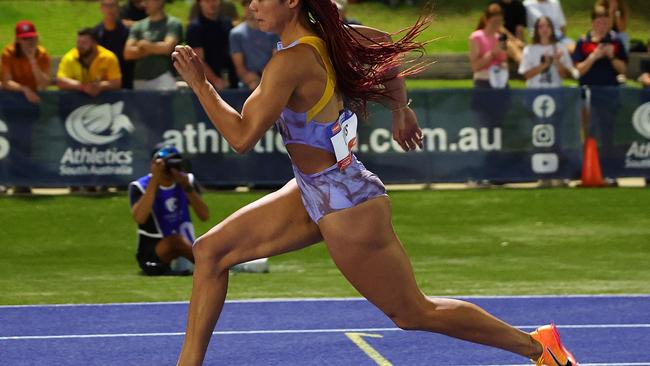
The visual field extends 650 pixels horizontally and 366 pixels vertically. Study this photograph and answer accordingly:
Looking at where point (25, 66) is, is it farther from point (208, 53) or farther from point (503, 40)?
point (503, 40)

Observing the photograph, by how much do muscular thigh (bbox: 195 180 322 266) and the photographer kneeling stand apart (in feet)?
18.0

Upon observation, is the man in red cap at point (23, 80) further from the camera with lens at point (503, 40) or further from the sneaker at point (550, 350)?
the sneaker at point (550, 350)

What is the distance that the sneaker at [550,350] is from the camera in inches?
302

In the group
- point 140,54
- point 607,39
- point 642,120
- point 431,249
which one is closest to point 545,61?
point 607,39

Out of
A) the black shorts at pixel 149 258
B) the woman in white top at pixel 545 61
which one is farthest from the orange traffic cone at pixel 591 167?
the black shorts at pixel 149 258

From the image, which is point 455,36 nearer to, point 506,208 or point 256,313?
point 506,208

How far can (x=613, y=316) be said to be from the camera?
10.9 metres

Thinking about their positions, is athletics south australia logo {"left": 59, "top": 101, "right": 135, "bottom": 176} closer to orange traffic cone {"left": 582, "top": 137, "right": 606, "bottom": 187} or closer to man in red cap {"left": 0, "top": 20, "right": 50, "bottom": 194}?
man in red cap {"left": 0, "top": 20, "right": 50, "bottom": 194}

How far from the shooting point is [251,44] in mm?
17375

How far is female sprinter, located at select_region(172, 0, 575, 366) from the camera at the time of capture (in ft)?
22.7

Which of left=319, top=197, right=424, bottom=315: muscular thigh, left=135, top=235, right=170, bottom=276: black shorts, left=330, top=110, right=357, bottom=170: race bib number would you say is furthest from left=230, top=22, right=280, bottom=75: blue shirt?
left=319, top=197, right=424, bottom=315: muscular thigh

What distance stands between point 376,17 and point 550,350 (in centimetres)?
3286

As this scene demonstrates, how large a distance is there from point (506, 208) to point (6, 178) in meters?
5.42

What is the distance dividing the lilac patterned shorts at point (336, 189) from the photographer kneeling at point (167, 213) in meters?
5.66
